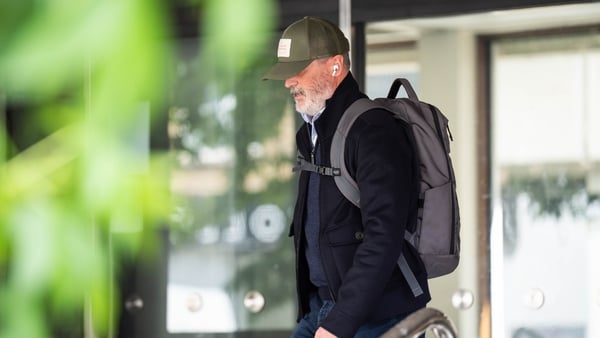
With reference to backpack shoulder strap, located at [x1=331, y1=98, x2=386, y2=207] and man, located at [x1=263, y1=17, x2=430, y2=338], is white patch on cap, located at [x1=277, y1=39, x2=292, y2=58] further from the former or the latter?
backpack shoulder strap, located at [x1=331, y1=98, x2=386, y2=207]

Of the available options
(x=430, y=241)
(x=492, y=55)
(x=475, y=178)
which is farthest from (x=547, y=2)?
(x=430, y=241)

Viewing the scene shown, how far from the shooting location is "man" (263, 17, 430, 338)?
297 cm

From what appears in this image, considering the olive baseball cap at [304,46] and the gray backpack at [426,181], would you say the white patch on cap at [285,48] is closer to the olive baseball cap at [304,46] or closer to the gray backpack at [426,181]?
the olive baseball cap at [304,46]

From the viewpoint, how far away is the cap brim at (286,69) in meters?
3.13

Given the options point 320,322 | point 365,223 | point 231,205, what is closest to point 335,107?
point 365,223

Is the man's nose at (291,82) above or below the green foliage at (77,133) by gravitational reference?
above

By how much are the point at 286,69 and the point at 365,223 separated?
0.45m

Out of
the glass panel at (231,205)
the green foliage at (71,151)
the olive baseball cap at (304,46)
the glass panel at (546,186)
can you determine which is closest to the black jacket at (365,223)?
the olive baseball cap at (304,46)

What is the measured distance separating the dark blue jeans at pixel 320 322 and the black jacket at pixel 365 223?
0.02 meters

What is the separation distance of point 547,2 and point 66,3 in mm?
4708

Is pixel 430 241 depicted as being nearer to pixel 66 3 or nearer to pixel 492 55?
pixel 66 3

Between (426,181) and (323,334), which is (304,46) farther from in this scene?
(323,334)

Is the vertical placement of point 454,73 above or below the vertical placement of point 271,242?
above

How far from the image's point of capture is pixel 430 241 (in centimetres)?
312
